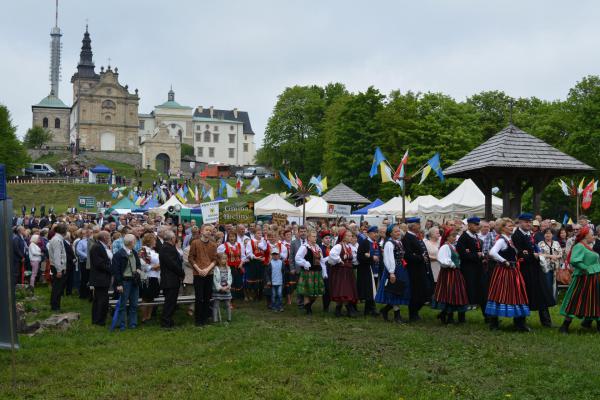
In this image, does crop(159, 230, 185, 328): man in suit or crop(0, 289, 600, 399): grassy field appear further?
crop(159, 230, 185, 328): man in suit

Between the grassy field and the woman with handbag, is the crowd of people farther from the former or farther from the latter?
the grassy field

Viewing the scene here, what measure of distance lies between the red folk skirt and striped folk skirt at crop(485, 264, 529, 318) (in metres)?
2.85

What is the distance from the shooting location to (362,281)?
12.9 m

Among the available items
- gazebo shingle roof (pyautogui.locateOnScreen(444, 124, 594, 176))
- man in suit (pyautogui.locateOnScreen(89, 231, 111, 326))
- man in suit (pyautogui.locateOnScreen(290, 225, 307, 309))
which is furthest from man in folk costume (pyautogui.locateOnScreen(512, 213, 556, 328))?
gazebo shingle roof (pyautogui.locateOnScreen(444, 124, 594, 176))

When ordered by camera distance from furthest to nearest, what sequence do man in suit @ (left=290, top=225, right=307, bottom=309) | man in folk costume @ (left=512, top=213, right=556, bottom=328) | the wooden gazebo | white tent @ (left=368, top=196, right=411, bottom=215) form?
white tent @ (left=368, top=196, right=411, bottom=215), the wooden gazebo, man in suit @ (left=290, top=225, right=307, bottom=309), man in folk costume @ (left=512, top=213, right=556, bottom=328)

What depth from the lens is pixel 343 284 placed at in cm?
1275

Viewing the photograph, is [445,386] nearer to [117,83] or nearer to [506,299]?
[506,299]

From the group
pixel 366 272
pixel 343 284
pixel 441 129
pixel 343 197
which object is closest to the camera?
pixel 343 284

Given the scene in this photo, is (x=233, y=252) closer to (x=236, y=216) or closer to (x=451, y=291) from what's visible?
(x=451, y=291)

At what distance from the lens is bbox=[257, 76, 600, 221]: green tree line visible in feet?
141

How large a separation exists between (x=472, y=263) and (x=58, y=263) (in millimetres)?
8038

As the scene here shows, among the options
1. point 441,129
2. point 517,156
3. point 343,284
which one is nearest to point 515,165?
point 517,156

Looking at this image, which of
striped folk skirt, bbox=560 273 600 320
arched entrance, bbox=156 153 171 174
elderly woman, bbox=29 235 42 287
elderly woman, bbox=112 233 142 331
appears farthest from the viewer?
arched entrance, bbox=156 153 171 174

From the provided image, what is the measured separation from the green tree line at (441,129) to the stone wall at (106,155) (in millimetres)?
50735
